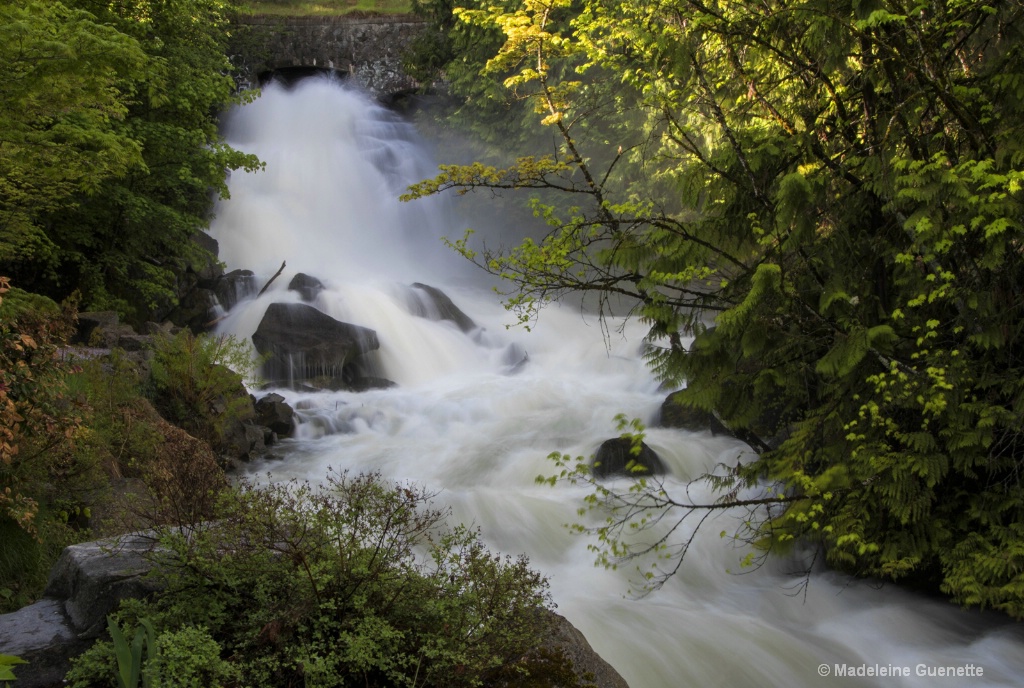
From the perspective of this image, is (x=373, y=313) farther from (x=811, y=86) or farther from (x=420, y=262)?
(x=811, y=86)

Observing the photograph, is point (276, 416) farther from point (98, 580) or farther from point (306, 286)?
point (98, 580)

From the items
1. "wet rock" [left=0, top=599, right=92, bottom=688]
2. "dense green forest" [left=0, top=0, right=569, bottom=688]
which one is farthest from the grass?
"wet rock" [left=0, top=599, right=92, bottom=688]

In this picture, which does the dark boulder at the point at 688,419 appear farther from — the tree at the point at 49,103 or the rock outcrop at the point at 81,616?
the tree at the point at 49,103

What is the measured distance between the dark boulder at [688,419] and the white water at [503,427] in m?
0.21

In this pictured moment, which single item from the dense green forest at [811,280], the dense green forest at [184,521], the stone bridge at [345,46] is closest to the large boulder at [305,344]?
the dense green forest at [184,521]

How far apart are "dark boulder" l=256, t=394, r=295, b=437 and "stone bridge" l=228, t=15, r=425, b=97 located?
66.5 ft

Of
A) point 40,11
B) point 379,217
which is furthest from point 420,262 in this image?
point 40,11

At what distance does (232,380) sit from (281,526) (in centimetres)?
701

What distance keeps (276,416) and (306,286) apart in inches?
244

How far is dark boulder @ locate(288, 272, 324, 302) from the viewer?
1714 centimetres

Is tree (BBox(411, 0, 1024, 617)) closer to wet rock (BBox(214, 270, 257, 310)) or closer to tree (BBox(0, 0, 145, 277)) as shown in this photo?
tree (BBox(0, 0, 145, 277))

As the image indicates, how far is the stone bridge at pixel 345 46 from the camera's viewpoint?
1151 inches

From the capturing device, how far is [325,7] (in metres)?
32.8

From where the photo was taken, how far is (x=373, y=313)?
17125 millimetres
